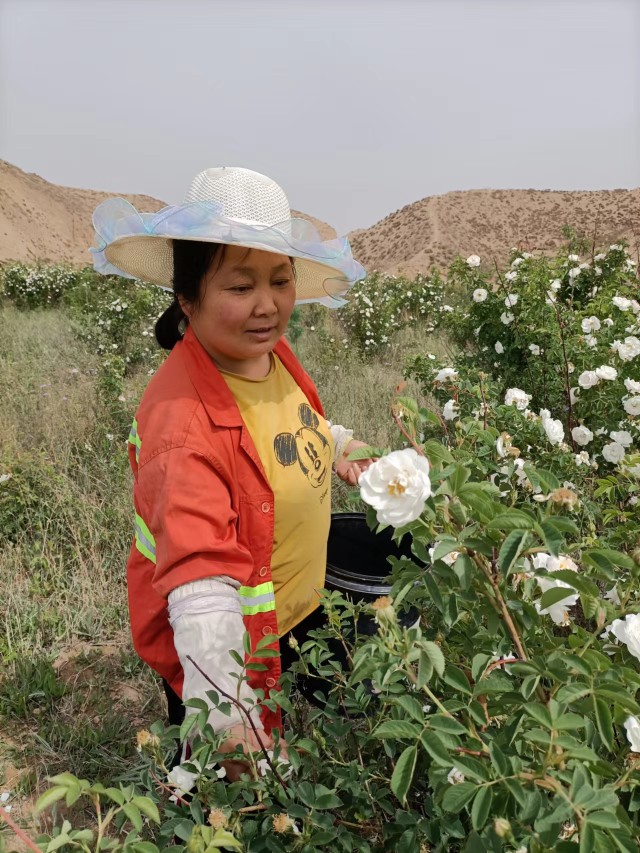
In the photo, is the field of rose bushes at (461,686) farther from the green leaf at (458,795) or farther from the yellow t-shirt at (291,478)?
the yellow t-shirt at (291,478)

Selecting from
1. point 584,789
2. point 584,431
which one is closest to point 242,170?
point 584,789

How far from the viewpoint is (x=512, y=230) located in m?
31.8

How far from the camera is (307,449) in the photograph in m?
1.48

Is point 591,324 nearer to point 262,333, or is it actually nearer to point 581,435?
point 581,435

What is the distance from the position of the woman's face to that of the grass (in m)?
1.00

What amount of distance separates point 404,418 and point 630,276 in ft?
10.5

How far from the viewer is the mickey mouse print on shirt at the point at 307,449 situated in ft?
4.60

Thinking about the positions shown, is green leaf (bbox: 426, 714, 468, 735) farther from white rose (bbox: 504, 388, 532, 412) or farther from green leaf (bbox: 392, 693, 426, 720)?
white rose (bbox: 504, 388, 532, 412)

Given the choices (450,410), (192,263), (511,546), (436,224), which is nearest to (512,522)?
(511,546)

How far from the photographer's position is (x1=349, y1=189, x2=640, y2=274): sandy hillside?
28.8 metres

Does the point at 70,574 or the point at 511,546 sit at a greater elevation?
the point at 511,546

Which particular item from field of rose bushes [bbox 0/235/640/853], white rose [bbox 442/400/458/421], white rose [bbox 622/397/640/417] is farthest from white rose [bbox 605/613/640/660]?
white rose [bbox 622/397/640/417]

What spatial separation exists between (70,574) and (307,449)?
164cm

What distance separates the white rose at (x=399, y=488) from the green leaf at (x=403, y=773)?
0.86 ft
